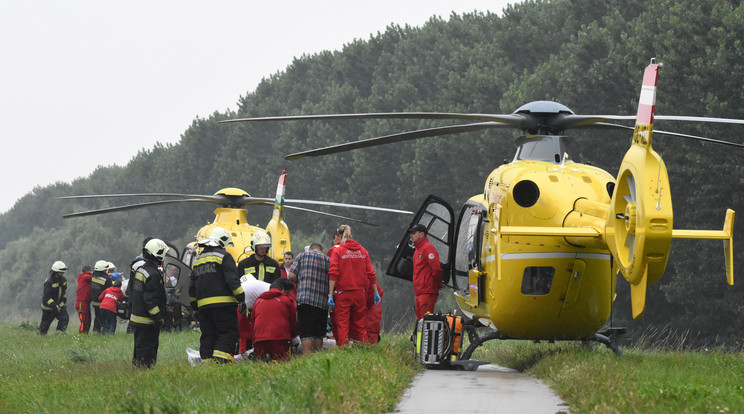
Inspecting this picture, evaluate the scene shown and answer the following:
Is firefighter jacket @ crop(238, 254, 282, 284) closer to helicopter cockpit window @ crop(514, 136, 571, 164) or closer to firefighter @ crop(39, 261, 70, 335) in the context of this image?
helicopter cockpit window @ crop(514, 136, 571, 164)

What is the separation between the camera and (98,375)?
1186 centimetres

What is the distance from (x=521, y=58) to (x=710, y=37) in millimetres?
17255

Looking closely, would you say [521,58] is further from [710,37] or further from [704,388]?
[704,388]

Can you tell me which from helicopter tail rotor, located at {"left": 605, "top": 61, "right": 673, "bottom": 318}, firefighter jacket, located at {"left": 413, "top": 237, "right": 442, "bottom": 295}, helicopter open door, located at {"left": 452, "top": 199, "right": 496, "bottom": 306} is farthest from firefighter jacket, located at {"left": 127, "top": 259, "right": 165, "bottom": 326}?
helicopter tail rotor, located at {"left": 605, "top": 61, "right": 673, "bottom": 318}

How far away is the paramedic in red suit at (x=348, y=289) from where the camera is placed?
13.8 meters

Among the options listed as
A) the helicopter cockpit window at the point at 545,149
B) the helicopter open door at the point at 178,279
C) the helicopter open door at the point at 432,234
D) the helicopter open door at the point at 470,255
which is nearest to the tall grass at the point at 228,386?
the helicopter open door at the point at 470,255

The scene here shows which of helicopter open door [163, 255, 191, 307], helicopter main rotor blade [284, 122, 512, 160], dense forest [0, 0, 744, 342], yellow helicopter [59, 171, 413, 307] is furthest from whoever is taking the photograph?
dense forest [0, 0, 744, 342]

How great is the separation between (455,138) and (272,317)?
102 feet

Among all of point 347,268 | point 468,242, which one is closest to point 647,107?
point 468,242

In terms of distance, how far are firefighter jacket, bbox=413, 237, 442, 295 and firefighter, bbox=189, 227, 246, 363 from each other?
2.91m

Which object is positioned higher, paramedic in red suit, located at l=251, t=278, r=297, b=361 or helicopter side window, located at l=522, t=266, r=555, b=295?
helicopter side window, located at l=522, t=266, r=555, b=295

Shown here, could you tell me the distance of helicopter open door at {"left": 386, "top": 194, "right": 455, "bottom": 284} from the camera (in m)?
15.5

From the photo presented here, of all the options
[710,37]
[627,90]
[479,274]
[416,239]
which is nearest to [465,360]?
[479,274]

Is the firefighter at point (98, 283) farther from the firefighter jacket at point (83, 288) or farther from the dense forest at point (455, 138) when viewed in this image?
the dense forest at point (455, 138)
